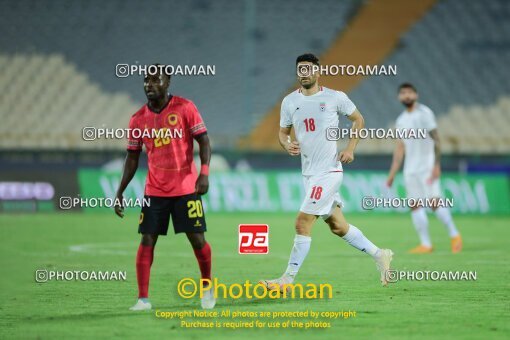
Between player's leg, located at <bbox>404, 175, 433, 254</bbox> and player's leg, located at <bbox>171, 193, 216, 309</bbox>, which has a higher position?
player's leg, located at <bbox>404, 175, 433, 254</bbox>

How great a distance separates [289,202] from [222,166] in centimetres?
201

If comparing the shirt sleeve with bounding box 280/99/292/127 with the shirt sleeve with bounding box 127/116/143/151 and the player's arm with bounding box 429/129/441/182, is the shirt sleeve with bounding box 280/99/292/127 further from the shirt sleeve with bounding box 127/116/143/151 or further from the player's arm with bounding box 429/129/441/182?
the player's arm with bounding box 429/129/441/182

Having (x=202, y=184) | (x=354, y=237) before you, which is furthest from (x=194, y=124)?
(x=354, y=237)

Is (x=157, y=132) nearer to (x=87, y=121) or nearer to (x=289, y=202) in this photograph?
(x=289, y=202)

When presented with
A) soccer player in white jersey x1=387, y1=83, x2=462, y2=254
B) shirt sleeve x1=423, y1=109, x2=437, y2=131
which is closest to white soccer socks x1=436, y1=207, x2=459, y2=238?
soccer player in white jersey x1=387, y1=83, x2=462, y2=254

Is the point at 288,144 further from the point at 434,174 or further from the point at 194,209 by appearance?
the point at 434,174

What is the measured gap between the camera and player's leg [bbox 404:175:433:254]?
13.8 meters

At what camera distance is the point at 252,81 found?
2853 centimetres

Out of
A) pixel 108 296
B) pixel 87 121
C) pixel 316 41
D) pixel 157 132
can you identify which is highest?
→ pixel 316 41

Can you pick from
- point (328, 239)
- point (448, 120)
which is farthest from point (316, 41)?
point (328, 239)

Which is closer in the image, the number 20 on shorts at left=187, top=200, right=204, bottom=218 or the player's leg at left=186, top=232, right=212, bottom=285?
the number 20 on shorts at left=187, top=200, right=204, bottom=218

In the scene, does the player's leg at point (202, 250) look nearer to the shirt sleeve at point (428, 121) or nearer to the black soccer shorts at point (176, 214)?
the black soccer shorts at point (176, 214)

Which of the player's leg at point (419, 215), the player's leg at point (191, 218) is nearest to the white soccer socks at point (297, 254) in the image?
the player's leg at point (191, 218)

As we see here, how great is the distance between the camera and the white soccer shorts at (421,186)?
14258mm
